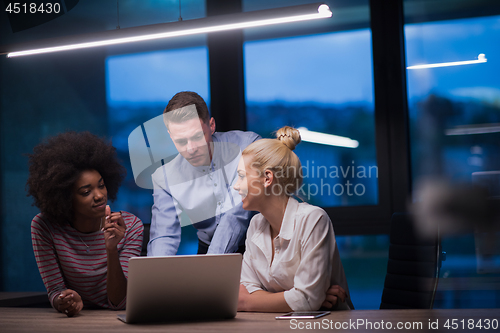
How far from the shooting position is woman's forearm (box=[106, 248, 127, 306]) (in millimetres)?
1819

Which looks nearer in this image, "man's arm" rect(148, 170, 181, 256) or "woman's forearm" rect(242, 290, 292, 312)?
"woman's forearm" rect(242, 290, 292, 312)

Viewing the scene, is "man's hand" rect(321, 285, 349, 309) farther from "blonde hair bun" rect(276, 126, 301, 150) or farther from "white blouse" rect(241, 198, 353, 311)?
"blonde hair bun" rect(276, 126, 301, 150)

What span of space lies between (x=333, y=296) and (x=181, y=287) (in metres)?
0.58

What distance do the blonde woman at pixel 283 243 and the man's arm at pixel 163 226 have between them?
1.47 feet

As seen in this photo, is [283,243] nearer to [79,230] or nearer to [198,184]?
[198,184]

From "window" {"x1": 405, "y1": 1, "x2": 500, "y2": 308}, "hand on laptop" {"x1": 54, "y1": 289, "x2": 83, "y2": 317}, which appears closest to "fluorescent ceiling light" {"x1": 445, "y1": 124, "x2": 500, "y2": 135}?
"window" {"x1": 405, "y1": 1, "x2": 500, "y2": 308}

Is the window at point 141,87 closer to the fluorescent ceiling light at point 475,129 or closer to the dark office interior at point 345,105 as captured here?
the dark office interior at point 345,105

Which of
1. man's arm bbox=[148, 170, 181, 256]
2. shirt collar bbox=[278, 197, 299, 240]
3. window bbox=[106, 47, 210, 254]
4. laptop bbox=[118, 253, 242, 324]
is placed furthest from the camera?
window bbox=[106, 47, 210, 254]

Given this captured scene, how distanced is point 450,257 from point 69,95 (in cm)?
333

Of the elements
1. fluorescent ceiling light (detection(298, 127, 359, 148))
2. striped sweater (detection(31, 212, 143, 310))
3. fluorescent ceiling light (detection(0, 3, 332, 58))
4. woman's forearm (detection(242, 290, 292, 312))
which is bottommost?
woman's forearm (detection(242, 290, 292, 312))

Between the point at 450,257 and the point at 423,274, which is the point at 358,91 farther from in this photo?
the point at 423,274

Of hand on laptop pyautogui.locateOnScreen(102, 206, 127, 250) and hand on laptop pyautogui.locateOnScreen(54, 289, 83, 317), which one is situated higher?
hand on laptop pyautogui.locateOnScreen(102, 206, 127, 250)

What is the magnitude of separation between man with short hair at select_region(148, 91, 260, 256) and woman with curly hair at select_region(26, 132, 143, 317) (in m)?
0.22

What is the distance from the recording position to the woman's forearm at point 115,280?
1819mm
